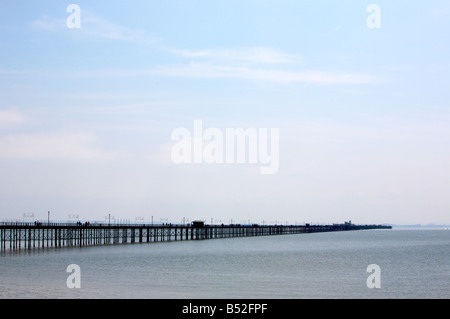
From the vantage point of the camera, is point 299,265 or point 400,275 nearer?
point 400,275

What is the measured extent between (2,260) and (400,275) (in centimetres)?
4113

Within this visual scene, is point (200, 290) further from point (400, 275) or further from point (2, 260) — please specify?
point (2, 260)

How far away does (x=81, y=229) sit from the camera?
9575 centimetres

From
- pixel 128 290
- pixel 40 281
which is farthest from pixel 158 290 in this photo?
pixel 40 281

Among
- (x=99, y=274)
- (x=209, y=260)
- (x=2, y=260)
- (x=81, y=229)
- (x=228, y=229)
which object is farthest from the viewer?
(x=228, y=229)

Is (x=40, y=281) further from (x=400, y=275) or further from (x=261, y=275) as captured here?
(x=400, y=275)

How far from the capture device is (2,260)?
6200 centimetres

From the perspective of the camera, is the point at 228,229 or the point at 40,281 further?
the point at 228,229
